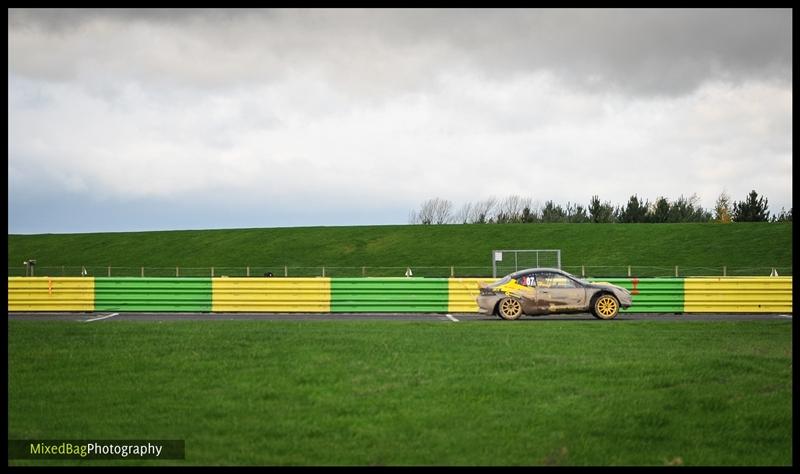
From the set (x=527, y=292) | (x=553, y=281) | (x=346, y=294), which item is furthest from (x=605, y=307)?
(x=346, y=294)

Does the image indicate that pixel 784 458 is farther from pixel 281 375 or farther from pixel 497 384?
pixel 281 375

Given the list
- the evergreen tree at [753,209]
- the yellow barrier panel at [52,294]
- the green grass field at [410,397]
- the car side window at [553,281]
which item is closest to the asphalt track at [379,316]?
the yellow barrier panel at [52,294]

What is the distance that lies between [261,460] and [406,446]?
4.04 ft

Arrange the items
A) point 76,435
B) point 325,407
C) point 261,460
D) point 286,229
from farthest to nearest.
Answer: point 286,229
point 325,407
point 76,435
point 261,460

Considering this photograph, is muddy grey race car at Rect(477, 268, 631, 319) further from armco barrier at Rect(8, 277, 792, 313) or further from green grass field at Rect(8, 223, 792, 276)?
green grass field at Rect(8, 223, 792, 276)

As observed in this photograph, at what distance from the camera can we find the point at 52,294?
73.5 ft

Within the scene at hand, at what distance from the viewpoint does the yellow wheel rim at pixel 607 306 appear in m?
19.6

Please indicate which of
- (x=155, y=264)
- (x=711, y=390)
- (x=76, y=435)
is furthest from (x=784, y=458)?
(x=155, y=264)

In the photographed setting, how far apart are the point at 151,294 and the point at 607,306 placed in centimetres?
1215

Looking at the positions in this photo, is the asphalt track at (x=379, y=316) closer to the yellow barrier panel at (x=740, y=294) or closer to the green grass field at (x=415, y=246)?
the yellow barrier panel at (x=740, y=294)

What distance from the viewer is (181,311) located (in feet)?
72.2

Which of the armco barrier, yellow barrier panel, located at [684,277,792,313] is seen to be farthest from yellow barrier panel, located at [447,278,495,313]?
yellow barrier panel, located at [684,277,792,313]

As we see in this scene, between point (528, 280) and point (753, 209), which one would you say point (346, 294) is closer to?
point (528, 280)

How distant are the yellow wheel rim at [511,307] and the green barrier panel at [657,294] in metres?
3.63
